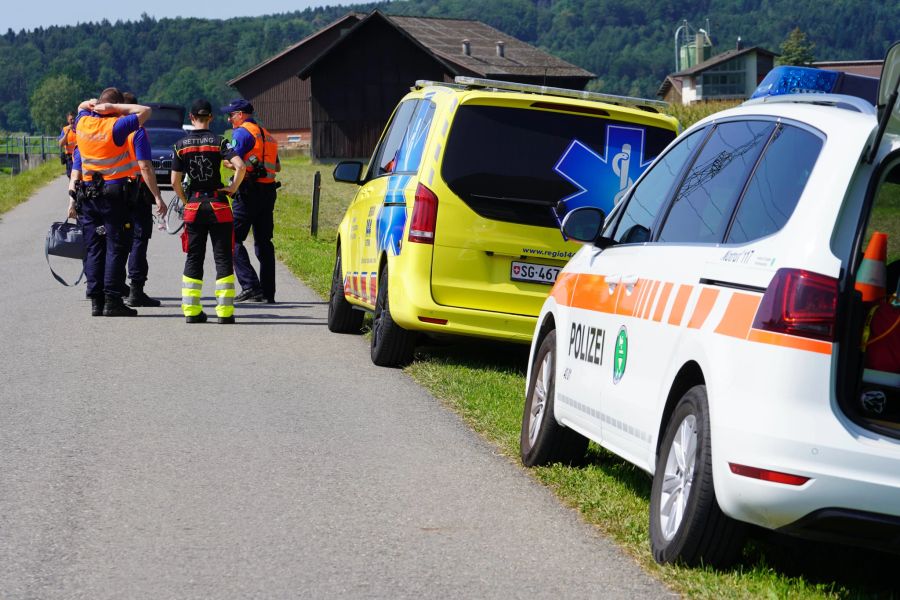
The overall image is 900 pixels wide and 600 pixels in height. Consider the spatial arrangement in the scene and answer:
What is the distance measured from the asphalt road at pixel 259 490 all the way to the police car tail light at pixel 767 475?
0.67 meters

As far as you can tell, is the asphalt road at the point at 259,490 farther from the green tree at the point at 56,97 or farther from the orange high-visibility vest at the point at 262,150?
the green tree at the point at 56,97

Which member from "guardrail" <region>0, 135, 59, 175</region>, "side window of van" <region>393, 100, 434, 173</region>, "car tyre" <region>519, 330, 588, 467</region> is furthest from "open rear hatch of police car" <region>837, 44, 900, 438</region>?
"guardrail" <region>0, 135, 59, 175</region>

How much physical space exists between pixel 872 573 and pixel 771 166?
1.60m

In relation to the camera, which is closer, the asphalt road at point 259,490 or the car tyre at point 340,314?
the asphalt road at point 259,490

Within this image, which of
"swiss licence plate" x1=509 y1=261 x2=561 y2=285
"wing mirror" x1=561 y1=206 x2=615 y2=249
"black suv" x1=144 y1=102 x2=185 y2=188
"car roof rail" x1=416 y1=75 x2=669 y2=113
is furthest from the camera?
"black suv" x1=144 y1=102 x2=185 y2=188

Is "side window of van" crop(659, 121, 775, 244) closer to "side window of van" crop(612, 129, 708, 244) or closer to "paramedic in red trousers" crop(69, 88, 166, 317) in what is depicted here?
"side window of van" crop(612, 129, 708, 244)

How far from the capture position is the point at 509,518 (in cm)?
626

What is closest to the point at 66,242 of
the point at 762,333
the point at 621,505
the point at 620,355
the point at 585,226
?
the point at 585,226

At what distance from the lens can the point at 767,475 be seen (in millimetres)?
4594

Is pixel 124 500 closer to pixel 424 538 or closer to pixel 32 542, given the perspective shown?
pixel 32 542

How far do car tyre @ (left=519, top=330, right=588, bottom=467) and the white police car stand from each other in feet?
2.59

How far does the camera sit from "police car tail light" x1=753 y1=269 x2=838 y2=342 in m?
4.55

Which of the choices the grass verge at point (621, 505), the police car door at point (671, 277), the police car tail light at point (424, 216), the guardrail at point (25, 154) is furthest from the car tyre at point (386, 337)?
the guardrail at point (25, 154)

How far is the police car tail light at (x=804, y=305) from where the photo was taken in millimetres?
4555
